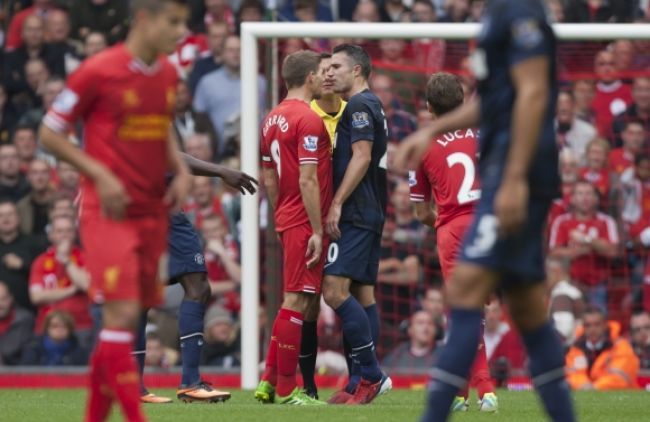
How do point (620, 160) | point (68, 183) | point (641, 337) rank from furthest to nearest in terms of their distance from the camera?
point (68, 183)
point (620, 160)
point (641, 337)

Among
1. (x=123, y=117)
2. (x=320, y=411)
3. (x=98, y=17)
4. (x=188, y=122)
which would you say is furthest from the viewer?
(x=98, y=17)

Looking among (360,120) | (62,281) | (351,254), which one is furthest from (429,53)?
(351,254)

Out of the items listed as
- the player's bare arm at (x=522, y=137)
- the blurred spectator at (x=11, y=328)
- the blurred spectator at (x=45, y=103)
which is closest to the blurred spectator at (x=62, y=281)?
the blurred spectator at (x=11, y=328)

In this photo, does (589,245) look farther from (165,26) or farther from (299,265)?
(165,26)

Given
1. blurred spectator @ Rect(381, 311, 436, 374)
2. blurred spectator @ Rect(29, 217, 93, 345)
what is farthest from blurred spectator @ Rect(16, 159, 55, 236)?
blurred spectator @ Rect(381, 311, 436, 374)

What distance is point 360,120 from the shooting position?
934 centimetres

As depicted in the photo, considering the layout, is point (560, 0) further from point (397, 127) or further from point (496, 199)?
point (496, 199)

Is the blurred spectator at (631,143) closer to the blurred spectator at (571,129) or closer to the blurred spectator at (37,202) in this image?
the blurred spectator at (571,129)

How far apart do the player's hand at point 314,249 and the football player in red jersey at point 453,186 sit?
737mm

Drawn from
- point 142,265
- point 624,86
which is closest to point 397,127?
point 624,86

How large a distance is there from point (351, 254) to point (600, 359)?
4234mm

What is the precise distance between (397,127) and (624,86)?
216cm

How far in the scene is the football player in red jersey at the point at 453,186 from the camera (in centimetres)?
893

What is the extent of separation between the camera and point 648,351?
43.3ft
